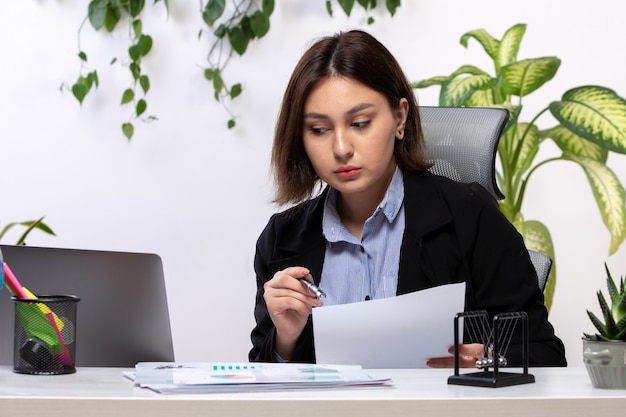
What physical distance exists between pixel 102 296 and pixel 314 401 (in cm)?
54

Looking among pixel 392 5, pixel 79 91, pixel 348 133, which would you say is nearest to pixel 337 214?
pixel 348 133

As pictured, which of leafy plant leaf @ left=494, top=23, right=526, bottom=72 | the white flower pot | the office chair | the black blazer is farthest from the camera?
leafy plant leaf @ left=494, top=23, right=526, bottom=72

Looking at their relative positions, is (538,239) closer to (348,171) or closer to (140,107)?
(348,171)

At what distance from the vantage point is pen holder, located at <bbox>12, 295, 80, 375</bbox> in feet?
3.37

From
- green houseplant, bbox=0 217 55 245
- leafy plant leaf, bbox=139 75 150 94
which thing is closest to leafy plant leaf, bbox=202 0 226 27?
leafy plant leaf, bbox=139 75 150 94

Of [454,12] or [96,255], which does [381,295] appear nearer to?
[96,255]

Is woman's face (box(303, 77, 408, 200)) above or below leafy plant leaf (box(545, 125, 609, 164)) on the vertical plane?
below

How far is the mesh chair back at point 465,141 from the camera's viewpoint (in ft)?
5.65

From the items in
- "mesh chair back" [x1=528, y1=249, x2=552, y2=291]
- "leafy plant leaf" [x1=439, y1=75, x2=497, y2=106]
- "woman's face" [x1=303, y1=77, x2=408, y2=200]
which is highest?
"leafy plant leaf" [x1=439, y1=75, x2=497, y2=106]

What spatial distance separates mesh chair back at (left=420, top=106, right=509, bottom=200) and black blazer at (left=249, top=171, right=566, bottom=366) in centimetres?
7

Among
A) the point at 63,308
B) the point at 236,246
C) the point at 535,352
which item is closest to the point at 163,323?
the point at 63,308

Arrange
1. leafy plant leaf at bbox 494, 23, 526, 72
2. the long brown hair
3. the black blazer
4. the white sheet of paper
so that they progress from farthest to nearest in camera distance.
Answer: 1. leafy plant leaf at bbox 494, 23, 526, 72
2. the long brown hair
3. the black blazer
4. the white sheet of paper

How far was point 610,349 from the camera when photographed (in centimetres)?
96

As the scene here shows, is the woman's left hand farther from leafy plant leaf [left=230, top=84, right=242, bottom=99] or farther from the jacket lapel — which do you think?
leafy plant leaf [left=230, top=84, right=242, bottom=99]
